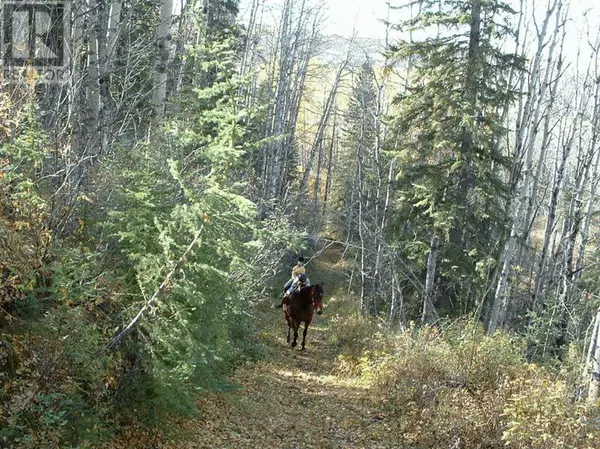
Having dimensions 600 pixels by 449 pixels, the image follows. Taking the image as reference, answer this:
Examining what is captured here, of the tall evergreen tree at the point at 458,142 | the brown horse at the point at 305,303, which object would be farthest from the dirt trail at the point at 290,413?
the tall evergreen tree at the point at 458,142

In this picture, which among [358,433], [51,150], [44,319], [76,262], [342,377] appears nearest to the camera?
[44,319]

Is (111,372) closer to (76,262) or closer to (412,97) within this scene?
(76,262)

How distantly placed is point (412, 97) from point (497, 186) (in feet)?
11.9

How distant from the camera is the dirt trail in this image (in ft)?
24.0

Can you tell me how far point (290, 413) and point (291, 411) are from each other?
0.42ft

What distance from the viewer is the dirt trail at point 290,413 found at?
7309 mm

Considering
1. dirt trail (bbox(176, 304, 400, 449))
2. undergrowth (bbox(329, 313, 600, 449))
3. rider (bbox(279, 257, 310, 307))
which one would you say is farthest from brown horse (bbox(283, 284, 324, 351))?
undergrowth (bbox(329, 313, 600, 449))

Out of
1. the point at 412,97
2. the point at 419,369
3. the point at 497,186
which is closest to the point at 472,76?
the point at 412,97

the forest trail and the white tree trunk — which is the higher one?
the white tree trunk

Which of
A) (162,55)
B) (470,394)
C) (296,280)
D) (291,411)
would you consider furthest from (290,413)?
(162,55)

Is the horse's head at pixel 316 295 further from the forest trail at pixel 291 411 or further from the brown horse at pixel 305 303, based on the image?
the forest trail at pixel 291 411

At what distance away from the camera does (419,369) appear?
9148 mm

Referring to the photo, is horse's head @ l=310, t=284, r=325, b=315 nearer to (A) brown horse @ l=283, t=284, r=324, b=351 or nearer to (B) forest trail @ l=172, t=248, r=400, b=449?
(A) brown horse @ l=283, t=284, r=324, b=351

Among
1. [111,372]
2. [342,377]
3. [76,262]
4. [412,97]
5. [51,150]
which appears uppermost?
[412,97]
